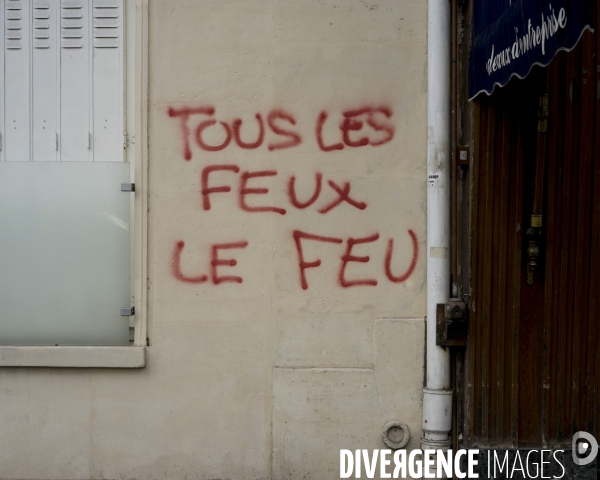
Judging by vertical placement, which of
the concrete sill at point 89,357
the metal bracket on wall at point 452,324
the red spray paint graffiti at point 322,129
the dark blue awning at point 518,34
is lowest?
the concrete sill at point 89,357

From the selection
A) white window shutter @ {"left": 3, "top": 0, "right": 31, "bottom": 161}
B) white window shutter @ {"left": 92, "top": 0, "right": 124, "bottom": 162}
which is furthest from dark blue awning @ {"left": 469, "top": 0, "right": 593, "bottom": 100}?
white window shutter @ {"left": 3, "top": 0, "right": 31, "bottom": 161}

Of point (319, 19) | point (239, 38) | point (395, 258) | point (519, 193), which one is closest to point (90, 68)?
point (239, 38)

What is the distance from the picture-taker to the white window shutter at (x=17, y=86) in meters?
4.92

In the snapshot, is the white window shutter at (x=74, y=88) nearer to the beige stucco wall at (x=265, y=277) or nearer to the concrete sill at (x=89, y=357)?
the beige stucco wall at (x=265, y=277)

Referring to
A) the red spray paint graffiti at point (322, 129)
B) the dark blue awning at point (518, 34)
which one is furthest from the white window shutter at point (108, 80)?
the dark blue awning at point (518, 34)

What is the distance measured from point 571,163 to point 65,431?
12.7ft

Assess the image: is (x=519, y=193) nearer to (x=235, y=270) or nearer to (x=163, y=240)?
(x=235, y=270)

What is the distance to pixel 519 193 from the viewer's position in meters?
4.53

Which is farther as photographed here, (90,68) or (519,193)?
(90,68)

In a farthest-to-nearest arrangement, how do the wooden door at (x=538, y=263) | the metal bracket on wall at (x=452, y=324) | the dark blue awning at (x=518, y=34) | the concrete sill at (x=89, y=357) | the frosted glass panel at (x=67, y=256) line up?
the frosted glass panel at (x=67, y=256) < the concrete sill at (x=89, y=357) < the metal bracket on wall at (x=452, y=324) < the wooden door at (x=538, y=263) < the dark blue awning at (x=518, y=34)

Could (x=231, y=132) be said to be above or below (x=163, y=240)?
above

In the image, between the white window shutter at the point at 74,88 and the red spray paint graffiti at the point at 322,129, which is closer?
the red spray paint graffiti at the point at 322,129

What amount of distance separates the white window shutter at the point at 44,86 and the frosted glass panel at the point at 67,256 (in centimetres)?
14

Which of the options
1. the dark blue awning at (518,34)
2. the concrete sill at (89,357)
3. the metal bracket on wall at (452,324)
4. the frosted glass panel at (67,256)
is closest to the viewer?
the dark blue awning at (518,34)
